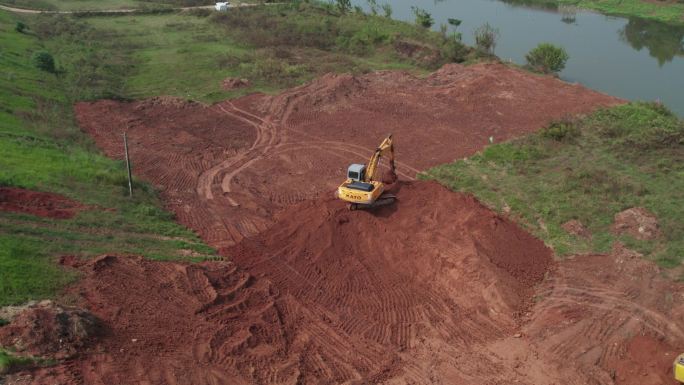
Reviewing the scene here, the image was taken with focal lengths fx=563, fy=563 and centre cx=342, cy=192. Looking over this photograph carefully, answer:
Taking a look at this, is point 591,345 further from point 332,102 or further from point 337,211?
point 332,102

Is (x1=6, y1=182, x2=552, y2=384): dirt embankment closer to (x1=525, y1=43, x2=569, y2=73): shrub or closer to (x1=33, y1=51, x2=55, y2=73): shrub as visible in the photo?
(x1=525, y1=43, x2=569, y2=73): shrub

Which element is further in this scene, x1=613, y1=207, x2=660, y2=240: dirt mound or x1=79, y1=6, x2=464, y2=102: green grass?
x1=79, y1=6, x2=464, y2=102: green grass

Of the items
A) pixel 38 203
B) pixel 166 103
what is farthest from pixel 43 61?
pixel 38 203

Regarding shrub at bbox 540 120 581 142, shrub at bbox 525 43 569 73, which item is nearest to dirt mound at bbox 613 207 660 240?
shrub at bbox 540 120 581 142

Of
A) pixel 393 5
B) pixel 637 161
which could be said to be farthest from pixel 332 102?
pixel 393 5

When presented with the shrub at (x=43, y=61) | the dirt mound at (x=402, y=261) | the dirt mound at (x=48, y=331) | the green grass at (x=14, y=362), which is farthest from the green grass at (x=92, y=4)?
the green grass at (x=14, y=362)

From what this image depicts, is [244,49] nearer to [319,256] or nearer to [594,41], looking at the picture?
[319,256]
